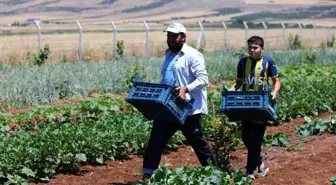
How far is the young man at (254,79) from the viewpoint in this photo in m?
9.02

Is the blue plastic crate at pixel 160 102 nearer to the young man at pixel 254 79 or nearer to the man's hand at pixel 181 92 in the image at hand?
Result: the man's hand at pixel 181 92

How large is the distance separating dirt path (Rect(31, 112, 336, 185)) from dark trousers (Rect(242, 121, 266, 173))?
201 millimetres

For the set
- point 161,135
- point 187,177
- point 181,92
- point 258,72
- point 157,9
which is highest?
point 258,72

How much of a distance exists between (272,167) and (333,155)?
3.74 ft

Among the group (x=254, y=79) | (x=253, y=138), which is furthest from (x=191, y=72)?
(x=253, y=138)

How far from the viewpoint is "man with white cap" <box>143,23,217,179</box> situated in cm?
836

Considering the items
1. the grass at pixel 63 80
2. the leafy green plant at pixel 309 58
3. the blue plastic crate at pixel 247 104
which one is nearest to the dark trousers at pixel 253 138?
the blue plastic crate at pixel 247 104

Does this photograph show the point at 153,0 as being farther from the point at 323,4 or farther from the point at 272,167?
the point at 272,167

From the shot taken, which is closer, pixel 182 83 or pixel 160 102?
pixel 160 102

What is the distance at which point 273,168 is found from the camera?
396 inches

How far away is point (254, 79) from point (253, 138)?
642 millimetres

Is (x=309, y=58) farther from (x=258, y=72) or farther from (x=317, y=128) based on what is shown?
(x=258, y=72)

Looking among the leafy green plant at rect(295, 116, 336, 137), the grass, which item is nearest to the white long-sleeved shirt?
the leafy green plant at rect(295, 116, 336, 137)

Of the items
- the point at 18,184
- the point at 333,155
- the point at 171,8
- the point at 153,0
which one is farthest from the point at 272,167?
the point at 153,0
